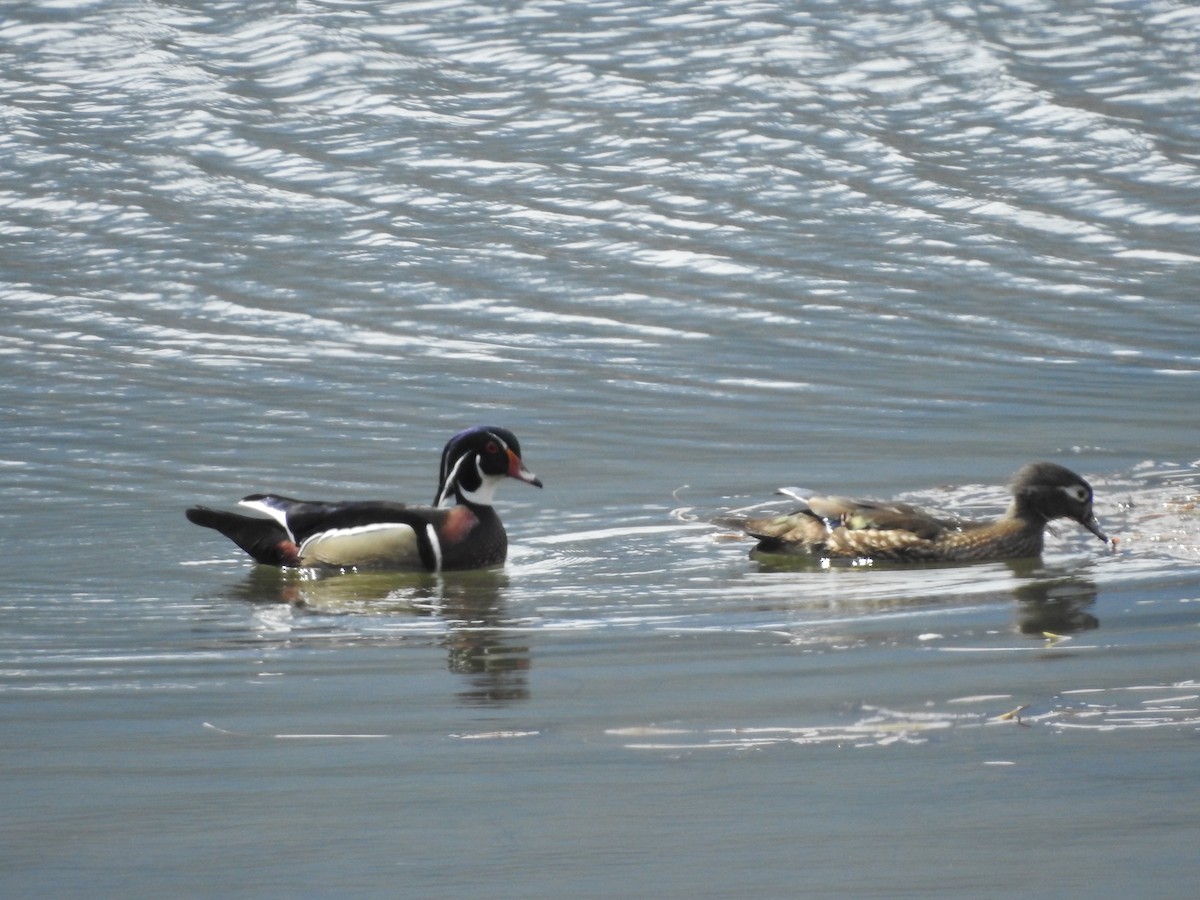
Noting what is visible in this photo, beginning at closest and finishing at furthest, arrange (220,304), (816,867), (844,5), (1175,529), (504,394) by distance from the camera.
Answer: (816,867), (1175,529), (504,394), (220,304), (844,5)

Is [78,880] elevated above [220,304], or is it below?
below

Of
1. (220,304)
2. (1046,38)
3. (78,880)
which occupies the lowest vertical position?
(78,880)

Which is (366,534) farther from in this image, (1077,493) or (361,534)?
(1077,493)

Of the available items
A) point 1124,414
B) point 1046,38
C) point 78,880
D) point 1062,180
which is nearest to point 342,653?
point 78,880

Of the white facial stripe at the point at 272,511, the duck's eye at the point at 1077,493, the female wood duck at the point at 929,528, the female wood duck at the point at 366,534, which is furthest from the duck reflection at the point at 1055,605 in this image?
the white facial stripe at the point at 272,511

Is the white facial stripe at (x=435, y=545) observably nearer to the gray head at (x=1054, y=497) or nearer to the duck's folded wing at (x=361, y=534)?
the duck's folded wing at (x=361, y=534)

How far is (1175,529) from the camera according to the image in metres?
9.97

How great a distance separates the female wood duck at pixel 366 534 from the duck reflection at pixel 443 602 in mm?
63

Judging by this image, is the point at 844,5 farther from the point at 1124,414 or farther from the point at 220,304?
the point at 1124,414

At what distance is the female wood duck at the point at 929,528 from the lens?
388 inches

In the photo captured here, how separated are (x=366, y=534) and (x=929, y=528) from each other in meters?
2.47

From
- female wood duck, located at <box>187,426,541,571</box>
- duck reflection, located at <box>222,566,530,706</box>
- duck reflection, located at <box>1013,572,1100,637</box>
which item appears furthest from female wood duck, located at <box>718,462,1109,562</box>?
duck reflection, located at <box>222,566,530,706</box>

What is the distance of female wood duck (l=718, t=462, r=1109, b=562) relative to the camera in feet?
32.4

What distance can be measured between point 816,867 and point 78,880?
1.68m
